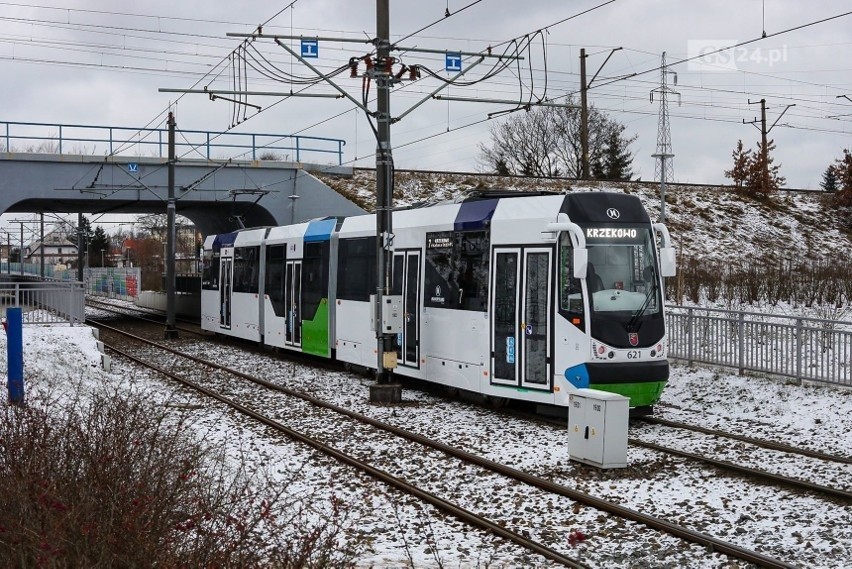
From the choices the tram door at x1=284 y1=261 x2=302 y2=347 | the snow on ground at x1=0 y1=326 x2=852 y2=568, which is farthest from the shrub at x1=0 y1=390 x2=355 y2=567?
the tram door at x1=284 y1=261 x2=302 y2=347

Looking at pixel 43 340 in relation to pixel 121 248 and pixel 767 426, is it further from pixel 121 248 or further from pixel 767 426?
pixel 121 248

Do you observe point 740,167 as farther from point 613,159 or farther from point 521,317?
point 521,317

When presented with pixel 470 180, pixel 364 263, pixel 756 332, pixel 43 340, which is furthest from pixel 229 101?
pixel 470 180

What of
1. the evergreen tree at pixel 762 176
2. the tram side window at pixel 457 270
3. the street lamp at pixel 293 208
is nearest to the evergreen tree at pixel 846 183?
the evergreen tree at pixel 762 176

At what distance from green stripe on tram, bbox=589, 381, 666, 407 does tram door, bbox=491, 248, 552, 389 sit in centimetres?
101

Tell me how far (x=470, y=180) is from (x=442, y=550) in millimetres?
47578

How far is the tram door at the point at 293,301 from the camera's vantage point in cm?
2350

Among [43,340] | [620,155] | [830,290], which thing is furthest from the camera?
[620,155]

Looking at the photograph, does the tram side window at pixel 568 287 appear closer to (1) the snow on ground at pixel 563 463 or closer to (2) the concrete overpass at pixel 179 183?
(1) the snow on ground at pixel 563 463

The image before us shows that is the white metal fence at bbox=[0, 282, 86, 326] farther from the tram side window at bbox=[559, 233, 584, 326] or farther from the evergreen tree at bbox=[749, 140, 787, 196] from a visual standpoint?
the evergreen tree at bbox=[749, 140, 787, 196]

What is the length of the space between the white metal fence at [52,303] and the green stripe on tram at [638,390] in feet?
52.6

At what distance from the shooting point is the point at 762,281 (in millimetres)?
29297

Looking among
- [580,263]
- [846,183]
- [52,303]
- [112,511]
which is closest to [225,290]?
[52,303]

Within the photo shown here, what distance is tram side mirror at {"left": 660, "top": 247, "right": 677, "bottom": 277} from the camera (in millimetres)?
14602
